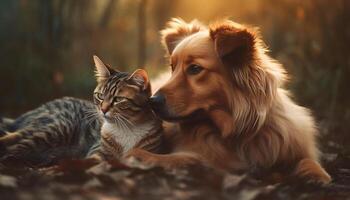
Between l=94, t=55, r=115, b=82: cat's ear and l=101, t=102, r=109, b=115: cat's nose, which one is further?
l=94, t=55, r=115, b=82: cat's ear

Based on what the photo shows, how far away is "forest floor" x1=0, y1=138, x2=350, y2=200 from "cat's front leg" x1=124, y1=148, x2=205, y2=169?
177 mm

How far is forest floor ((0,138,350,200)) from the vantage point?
365 cm

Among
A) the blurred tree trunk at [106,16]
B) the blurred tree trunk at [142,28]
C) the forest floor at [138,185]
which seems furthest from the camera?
the blurred tree trunk at [106,16]

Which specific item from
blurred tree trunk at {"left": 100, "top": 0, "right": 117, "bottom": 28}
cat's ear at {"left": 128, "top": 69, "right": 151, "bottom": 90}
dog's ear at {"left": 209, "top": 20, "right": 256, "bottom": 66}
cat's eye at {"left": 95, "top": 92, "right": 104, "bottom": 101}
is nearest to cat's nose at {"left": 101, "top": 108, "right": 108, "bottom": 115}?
cat's eye at {"left": 95, "top": 92, "right": 104, "bottom": 101}

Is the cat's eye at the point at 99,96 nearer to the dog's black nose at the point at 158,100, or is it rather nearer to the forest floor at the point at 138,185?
the dog's black nose at the point at 158,100

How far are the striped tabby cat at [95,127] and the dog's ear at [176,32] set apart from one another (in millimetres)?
547

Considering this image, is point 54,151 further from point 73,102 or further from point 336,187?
point 336,187

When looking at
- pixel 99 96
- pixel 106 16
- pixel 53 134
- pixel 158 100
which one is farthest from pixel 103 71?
pixel 106 16

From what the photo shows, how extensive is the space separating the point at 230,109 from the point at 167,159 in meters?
0.70

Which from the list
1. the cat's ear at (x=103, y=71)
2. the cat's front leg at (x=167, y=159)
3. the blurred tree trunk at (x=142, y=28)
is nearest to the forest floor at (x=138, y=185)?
the cat's front leg at (x=167, y=159)

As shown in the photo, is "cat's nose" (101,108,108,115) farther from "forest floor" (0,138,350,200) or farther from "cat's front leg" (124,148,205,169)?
"forest floor" (0,138,350,200)

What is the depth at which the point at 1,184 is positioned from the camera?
3838 millimetres

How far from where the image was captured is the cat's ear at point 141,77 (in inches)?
212

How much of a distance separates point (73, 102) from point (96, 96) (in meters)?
0.81
